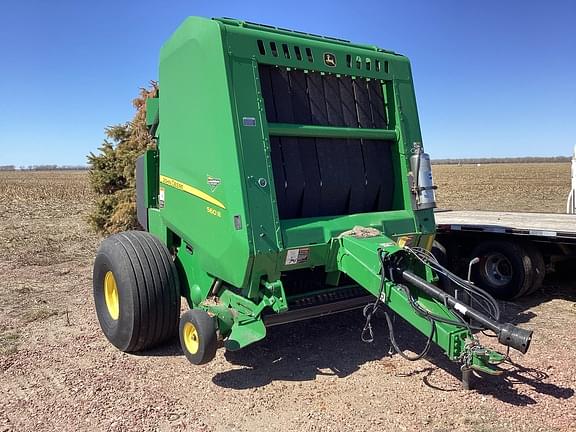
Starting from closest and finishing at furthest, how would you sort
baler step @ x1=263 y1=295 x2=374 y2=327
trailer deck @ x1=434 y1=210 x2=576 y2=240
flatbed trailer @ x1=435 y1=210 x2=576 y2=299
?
1. baler step @ x1=263 y1=295 x2=374 y2=327
2. trailer deck @ x1=434 y1=210 x2=576 y2=240
3. flatbed trailer @ x1=435 y1=210 x2=576 y2=299

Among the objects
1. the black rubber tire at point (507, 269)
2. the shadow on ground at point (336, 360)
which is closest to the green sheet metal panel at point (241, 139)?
the shadow on ground at point (336, 360)

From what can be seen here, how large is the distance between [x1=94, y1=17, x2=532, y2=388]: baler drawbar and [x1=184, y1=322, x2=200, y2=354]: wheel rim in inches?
1.1

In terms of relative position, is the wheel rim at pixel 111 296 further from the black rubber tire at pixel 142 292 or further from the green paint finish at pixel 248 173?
the green paint finish at pixel 248 173

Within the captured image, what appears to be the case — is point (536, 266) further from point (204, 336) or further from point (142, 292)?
point (142, 292)

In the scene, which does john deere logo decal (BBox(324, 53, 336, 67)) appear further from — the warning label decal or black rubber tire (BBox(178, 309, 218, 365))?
black rubber tire (BBox(178, 309, 218, 365))

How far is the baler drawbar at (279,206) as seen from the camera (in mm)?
3971

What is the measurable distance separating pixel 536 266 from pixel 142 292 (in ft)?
15.5

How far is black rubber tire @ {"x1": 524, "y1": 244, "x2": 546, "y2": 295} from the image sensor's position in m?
6.50

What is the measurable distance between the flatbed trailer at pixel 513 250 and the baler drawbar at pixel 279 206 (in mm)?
2018

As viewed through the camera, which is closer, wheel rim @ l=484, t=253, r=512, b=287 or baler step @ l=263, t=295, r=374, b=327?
baler step @ l=263, t=295, r=374, b=327

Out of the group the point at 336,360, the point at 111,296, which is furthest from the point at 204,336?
the point at 111,296

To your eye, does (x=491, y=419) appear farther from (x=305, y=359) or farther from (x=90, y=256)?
(x=90, y=256)

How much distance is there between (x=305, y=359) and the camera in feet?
15.4

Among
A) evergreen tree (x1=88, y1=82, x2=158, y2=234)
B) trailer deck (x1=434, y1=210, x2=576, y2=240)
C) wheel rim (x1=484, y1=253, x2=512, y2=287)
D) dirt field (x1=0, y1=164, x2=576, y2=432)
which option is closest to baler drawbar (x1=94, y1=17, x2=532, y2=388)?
dirt field (x1=0, y1=164, x2=576, y2=432)
